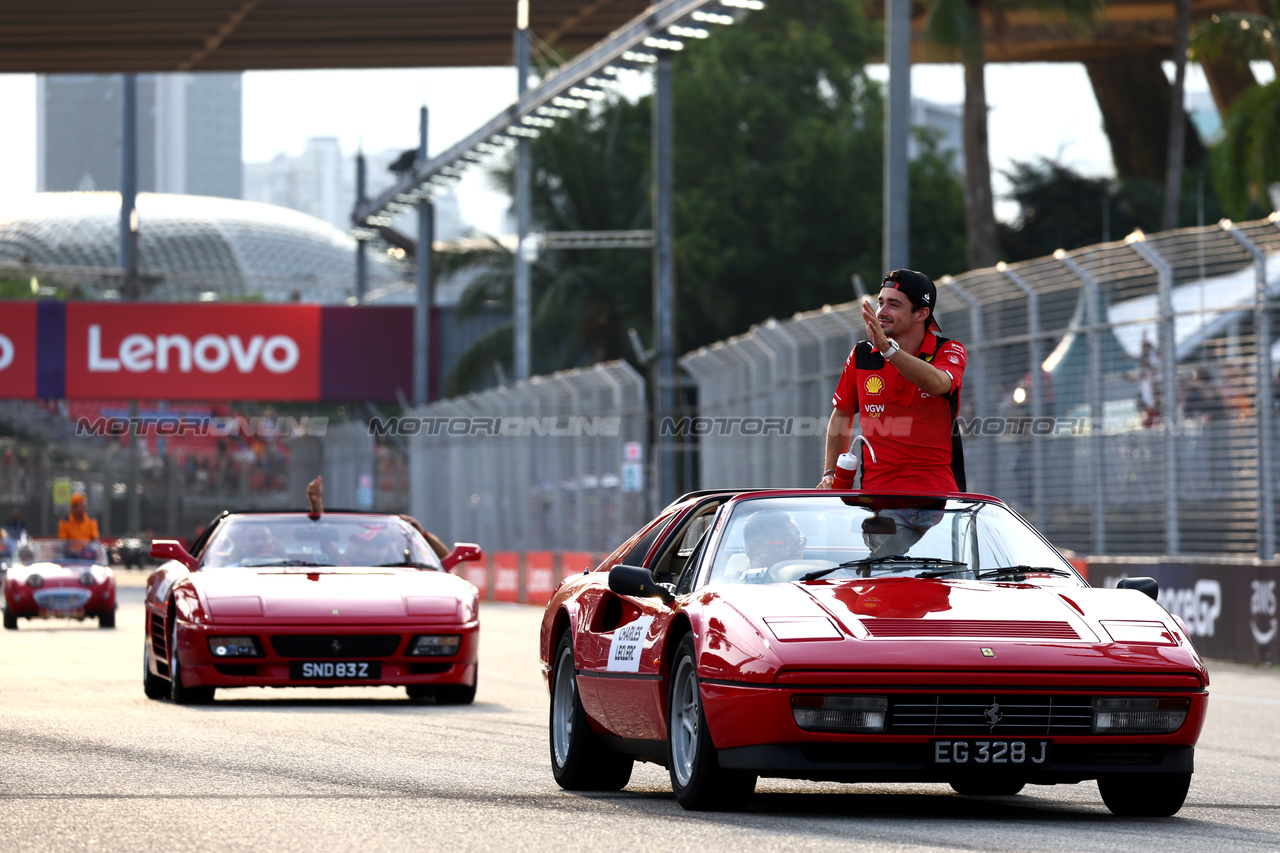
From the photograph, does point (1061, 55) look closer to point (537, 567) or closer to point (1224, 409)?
point (537, 567)

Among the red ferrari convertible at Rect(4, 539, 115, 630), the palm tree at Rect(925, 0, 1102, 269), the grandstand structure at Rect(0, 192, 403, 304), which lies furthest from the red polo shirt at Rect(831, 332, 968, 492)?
the grandstand structure at Rect(0, 192, 403, 304)

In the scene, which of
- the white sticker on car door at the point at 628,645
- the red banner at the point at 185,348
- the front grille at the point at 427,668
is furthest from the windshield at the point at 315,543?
the red banner at the point at 185,348

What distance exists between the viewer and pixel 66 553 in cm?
2755

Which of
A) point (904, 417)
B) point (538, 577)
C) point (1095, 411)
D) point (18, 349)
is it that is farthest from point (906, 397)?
point (18, 349)

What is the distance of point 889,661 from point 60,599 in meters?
21.1

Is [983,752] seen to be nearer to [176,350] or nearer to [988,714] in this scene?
[988,714]

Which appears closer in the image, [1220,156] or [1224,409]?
[1224,409]

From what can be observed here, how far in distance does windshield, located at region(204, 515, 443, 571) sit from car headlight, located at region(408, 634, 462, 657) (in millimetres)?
1102

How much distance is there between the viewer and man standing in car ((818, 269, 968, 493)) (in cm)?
916

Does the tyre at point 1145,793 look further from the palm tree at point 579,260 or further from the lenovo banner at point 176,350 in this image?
the palm tree at point 579,260

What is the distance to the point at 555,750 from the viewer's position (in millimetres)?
9352

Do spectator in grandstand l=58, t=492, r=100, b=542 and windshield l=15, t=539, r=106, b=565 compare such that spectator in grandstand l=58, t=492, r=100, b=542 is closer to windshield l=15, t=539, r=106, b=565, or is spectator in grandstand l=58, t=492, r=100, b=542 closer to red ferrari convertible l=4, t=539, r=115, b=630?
windshield l=15, t=539, r=106, b=565

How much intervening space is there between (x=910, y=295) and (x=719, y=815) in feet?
8.36

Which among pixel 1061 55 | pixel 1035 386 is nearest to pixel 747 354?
pixel 1035 386
